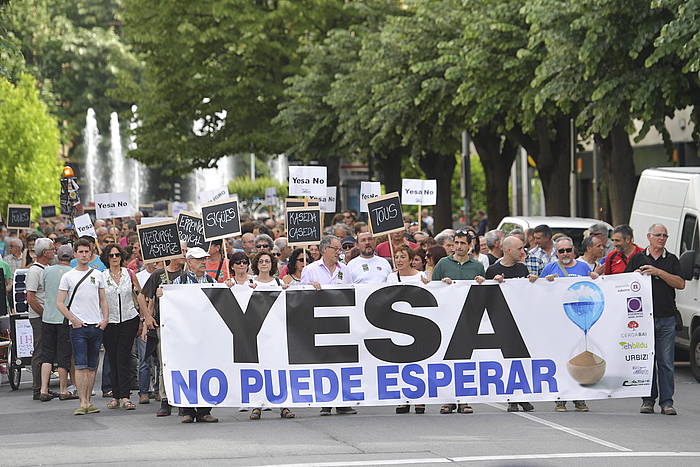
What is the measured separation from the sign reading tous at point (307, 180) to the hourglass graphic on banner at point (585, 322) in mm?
7250

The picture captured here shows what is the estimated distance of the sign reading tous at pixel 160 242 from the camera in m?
15.2

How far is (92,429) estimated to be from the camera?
13.7 metres

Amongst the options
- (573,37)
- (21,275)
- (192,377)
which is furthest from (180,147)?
(192,377)

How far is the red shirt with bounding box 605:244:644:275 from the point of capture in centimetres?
1681

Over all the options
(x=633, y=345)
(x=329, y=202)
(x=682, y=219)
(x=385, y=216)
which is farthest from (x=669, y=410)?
(x=329, y=202)

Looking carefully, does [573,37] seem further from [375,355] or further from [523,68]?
[375,355]

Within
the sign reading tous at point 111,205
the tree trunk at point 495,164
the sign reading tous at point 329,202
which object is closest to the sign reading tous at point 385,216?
the sign reading tous at point 329,202

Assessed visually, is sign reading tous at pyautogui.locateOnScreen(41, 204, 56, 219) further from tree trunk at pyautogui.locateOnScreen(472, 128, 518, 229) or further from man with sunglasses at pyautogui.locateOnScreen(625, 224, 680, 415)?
man with sunglasses at pyautogui.locateOnScreen(625, 224, 680, 415)

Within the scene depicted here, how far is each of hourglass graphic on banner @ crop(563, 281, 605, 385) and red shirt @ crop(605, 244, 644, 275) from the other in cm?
253

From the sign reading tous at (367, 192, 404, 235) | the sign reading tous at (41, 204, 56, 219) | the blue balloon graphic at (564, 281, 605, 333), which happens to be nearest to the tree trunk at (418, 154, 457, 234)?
the sign reading tous at (41, 204, 56, 219)

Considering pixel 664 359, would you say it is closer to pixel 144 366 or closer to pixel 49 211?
pixel 144 366

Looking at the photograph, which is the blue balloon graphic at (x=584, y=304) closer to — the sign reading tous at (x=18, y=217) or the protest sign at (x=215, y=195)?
the protest sign at (x=215, y=195)

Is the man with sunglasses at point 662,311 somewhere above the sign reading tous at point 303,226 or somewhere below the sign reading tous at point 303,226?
below

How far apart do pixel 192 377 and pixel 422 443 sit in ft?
9.10
